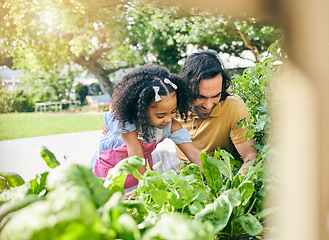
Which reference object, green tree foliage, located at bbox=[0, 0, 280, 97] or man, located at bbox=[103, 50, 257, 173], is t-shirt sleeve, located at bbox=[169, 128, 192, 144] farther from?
green tree foliage, located at bbox=[0, 0, 280, 97]

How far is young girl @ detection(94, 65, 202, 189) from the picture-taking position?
1.59m

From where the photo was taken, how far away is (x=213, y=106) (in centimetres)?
188

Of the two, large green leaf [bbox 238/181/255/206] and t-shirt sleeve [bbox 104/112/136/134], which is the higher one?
t-shirt sleeve [bbox 104/112/136/134]

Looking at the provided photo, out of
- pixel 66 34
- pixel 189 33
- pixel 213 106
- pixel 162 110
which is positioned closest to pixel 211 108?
pixel 213 106

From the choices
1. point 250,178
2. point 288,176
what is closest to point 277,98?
point 250,178

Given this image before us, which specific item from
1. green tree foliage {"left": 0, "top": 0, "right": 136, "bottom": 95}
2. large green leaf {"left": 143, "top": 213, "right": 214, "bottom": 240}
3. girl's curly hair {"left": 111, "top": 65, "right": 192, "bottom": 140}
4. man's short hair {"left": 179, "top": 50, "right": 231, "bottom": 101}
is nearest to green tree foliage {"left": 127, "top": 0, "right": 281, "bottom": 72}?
green tree foliage {"left": 0, "top": 0, "right": 136, "bottom": 95}

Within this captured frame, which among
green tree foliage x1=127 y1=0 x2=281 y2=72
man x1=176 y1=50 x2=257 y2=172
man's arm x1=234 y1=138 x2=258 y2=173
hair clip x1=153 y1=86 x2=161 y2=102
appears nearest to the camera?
man's arm x1=234 y1=138 x2=258 y2=173

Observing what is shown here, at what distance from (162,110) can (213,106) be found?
0.42 metres

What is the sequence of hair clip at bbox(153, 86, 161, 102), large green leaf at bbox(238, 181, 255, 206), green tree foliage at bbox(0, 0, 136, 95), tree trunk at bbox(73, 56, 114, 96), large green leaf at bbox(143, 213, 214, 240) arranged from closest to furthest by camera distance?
large green leaf at bbox(143, 213, 214, 240) → large green leaf at bbox(238, 181, 255, 206) → hair clip at bbox(153, 86, 161, 102) → green tree foliage at bbox(0, 0, 136, 95) → tree trunk at bbox(73, 56, 114, 96)

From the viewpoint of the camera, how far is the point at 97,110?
51.6ft

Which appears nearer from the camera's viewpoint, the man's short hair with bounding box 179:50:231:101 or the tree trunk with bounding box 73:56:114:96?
the man's short hair with bounding box 179:50:231:101

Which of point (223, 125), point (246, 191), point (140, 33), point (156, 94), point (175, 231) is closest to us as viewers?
point (175, 231)

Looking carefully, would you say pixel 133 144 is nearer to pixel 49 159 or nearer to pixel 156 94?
pixel 156 94

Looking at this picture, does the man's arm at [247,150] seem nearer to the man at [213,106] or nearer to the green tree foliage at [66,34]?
the man at [213,106]
